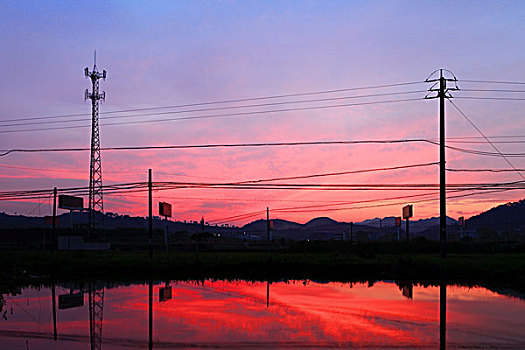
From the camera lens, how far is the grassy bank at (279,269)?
34219mm

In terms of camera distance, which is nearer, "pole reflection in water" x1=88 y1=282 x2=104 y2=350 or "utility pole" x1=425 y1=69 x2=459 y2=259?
"pole reflection in water" x1=88 y1=282 x2=104 y2=350

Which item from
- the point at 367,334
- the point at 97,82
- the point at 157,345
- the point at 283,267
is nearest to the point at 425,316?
the point at 367,334

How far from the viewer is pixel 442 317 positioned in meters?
18.3

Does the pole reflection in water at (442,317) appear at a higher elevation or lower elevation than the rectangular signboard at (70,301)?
higher

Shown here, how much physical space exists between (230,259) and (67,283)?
47.6 ft

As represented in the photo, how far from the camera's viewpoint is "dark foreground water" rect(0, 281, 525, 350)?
46.8ft

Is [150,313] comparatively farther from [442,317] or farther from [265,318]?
[442,317]

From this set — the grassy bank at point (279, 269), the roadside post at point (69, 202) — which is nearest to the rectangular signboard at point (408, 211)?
the grassy bank at point (279, 269)

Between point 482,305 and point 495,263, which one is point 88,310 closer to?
point 482,305

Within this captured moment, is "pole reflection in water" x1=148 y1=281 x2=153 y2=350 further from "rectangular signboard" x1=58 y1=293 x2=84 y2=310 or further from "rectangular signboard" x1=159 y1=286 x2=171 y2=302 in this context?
"rectangular signboard" x1=58 y1=293 x2=84 y2=310

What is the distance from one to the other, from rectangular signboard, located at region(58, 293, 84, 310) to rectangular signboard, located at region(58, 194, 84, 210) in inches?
1575

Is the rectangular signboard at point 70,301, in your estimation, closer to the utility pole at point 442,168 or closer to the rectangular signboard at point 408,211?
the utility pole at point 442,168

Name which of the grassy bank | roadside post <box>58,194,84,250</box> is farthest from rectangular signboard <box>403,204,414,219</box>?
roadside post <box>58,194,84,250</box>

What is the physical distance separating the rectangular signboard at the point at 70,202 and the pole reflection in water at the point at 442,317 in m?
49.3
